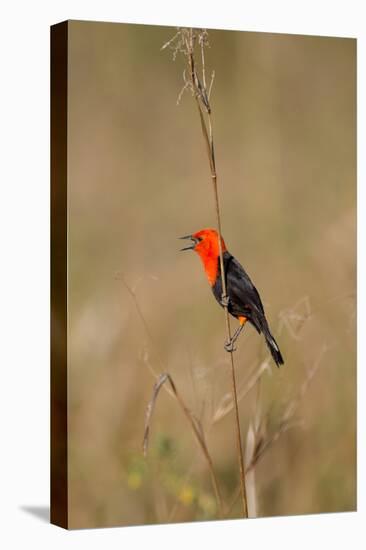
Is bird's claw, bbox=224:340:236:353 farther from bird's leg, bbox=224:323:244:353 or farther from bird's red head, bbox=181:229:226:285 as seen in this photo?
bird's red head, bbox=181:229:226:285

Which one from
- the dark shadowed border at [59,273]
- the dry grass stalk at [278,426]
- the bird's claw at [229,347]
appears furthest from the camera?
the dry grass stalk at [278,426]

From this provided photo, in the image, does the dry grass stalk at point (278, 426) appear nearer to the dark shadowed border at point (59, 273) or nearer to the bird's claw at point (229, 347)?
the bird's claw at point (229, 347)

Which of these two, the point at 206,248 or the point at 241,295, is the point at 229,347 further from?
the point at 206,248

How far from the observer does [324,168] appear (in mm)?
6410

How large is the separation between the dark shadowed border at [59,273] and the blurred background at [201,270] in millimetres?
53

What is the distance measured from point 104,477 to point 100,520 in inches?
8.0

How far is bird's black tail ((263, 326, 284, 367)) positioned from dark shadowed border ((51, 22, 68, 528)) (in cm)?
107

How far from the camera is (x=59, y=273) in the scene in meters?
5.80

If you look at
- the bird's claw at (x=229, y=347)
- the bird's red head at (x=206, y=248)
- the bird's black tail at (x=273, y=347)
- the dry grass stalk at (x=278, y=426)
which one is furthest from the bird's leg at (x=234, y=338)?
the dry grass stalk at (x=278, y=426)

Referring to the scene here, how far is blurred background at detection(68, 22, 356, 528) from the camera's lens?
578 cm

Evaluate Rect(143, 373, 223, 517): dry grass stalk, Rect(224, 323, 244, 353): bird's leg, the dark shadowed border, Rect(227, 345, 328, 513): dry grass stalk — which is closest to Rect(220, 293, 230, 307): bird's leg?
Rect(224, 323, 244, 353): bird's leg

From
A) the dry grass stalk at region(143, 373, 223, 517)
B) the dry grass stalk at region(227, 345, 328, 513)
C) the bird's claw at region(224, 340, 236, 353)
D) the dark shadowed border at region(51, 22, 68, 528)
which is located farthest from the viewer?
the dry grass stalk at region(227, 345, 328, 513)

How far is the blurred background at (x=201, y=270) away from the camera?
5.78 meters

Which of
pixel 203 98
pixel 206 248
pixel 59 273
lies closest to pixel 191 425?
pixel 206 248
